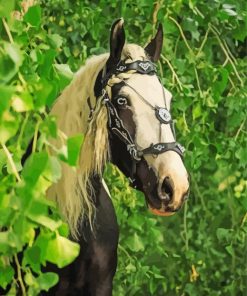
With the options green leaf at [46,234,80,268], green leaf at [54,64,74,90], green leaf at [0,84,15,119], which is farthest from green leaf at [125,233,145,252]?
green leaf at [0,84,15,119]

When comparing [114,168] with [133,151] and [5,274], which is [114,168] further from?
[5,274]

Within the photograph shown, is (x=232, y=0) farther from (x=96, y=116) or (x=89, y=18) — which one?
(x=96, y=116)

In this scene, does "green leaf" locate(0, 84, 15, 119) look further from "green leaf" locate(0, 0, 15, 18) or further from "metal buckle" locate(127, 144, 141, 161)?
"metal buckle" locate(127, 144, 141, 161)

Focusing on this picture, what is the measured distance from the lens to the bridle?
146 cm

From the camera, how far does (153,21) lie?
2.13m

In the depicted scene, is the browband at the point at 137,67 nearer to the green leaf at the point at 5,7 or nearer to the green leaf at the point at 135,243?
the green leaf at the point at 5,7

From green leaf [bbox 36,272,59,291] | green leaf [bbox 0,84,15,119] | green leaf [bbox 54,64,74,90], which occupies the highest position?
green leaf [bbox 0,84,15,119]

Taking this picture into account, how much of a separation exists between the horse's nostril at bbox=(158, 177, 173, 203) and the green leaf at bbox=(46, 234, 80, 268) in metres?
0.41

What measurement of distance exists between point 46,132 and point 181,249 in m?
1.82

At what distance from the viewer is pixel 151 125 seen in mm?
1471

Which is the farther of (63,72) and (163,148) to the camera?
(163,148)

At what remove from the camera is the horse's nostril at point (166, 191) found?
56.2 inches

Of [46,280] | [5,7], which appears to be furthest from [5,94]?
[46,280]

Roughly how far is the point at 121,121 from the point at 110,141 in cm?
5
